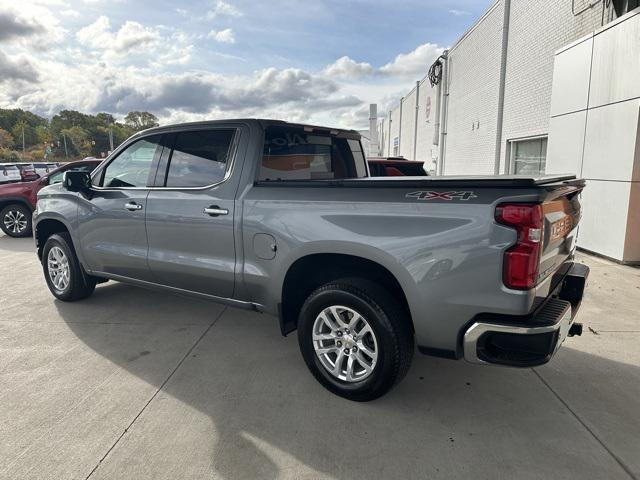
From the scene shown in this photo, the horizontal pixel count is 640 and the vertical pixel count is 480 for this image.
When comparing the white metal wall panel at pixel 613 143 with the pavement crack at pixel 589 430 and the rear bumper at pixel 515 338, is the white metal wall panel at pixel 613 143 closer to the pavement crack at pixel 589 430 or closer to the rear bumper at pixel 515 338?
the pavement crack at pixel 589 430

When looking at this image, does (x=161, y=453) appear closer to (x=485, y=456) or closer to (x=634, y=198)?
(x=485, y=456)

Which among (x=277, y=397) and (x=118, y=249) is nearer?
(x=277, y=397)

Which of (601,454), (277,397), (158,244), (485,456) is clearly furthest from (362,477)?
(158,244)

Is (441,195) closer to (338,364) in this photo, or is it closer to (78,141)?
(338,364)

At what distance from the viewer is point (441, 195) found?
2611 mm

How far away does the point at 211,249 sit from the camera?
3.68 metres

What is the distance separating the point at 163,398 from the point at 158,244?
138 centimetres

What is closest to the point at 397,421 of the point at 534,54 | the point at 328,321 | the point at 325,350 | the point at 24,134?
the point at 325,350

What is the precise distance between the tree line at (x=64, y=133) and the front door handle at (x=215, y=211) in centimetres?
10764

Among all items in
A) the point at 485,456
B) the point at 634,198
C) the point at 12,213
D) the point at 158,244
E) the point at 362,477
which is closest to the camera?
the point at 362,477

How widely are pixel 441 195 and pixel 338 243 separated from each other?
2.38 feet

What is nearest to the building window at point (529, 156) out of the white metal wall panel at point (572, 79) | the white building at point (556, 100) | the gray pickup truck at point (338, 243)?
the white building at point (556, 100)

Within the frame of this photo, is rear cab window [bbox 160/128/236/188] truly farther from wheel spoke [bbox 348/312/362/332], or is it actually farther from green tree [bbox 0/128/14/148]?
green tree [bbox 0/128/14/148]

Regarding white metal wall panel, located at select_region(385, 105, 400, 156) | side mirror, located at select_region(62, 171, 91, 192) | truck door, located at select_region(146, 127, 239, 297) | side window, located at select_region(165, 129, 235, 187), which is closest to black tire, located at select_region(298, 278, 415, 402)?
truck door, located at select_region(146, 127, 239, 297)
